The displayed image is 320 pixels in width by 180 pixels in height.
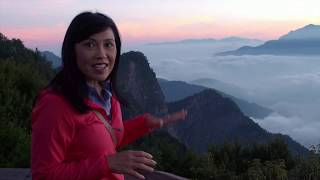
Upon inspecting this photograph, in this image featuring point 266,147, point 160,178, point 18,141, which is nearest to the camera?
point 160,178

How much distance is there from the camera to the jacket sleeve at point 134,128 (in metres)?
2.05

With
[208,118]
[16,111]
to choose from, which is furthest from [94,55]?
[208,118]

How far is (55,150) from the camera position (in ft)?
5.29

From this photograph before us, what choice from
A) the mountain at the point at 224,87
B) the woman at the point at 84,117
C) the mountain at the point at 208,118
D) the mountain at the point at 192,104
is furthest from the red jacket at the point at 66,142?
the mountain at the point at 224,87

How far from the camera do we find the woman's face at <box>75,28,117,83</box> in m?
1.78

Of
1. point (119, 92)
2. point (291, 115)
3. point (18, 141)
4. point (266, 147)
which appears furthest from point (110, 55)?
point (291, 115)

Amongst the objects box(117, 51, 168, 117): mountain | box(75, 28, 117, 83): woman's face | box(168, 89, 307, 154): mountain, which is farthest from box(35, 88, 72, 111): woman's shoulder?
box(117, 51, 168, 117): mountain

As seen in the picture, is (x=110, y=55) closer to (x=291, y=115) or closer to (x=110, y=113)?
(x=110, y=113)

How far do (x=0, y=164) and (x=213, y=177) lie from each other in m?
3.04

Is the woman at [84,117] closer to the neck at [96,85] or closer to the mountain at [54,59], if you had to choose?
the neck at [96,85]

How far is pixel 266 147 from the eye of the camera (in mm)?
11922

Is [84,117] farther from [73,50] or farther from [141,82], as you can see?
[141,82]

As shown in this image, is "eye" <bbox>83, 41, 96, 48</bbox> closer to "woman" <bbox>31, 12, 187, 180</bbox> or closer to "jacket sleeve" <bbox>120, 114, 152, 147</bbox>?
"woman" <bbox>31, 12, 187, 180</bbox>

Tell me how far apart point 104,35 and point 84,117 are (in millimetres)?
293
